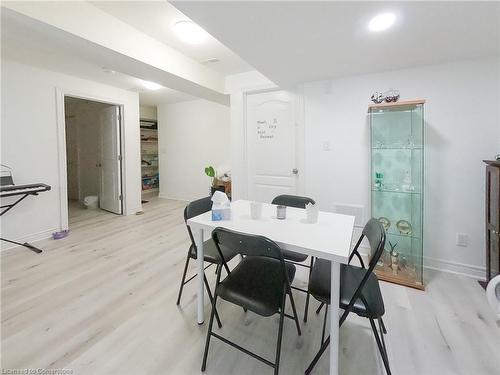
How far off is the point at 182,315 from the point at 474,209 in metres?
2.85

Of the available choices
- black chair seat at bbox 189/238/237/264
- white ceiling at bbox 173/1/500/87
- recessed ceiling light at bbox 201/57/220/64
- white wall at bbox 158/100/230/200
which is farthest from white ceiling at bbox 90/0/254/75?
white wall at bbox 158/100/230/200

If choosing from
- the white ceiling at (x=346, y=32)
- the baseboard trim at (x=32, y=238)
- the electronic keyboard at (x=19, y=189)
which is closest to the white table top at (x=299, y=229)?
the white ceiling at (x=346, y=32)

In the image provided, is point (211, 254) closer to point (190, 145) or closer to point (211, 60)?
point (211, 60)

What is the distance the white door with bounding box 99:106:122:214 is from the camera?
4.61 meters

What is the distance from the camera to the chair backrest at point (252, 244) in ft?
4.07

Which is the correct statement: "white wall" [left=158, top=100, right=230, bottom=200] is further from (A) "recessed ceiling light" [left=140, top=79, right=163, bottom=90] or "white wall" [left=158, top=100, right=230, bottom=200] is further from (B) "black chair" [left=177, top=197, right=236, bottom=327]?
(B) "black chair" [left=177, top=197, right=236, bottom=327]

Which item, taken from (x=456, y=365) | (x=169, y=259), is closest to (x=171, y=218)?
(x=169, y=259)

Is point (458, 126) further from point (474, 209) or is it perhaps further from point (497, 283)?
point (497, 283)

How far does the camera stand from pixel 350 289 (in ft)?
4.76

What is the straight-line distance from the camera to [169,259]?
2879mm

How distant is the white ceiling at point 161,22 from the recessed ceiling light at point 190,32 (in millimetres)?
51

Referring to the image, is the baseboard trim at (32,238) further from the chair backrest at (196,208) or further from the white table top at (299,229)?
the white table top at (299,229)

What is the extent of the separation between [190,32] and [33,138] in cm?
262

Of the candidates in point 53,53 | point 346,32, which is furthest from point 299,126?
point 53,53
